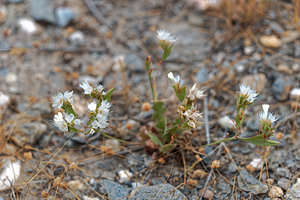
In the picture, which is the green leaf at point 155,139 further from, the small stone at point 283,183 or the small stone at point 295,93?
the small stone at point 295,93

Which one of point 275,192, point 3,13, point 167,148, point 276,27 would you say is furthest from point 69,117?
point 276,27

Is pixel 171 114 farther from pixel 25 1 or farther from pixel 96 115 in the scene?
pixel 25 1

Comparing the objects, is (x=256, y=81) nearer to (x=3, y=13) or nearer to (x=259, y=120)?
(x=259, y=120)

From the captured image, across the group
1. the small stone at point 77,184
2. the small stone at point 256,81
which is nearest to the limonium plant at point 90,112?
the small stone at point 77,184

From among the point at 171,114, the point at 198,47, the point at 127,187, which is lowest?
the point at 127,187

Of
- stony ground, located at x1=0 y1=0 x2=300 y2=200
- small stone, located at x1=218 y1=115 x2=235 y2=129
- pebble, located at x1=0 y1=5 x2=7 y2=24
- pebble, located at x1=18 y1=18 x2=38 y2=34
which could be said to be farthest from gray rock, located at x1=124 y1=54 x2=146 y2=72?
pebble, located at x1=0 y1=5 x2=7 y2=24

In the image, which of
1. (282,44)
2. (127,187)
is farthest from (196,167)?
(282,44)
